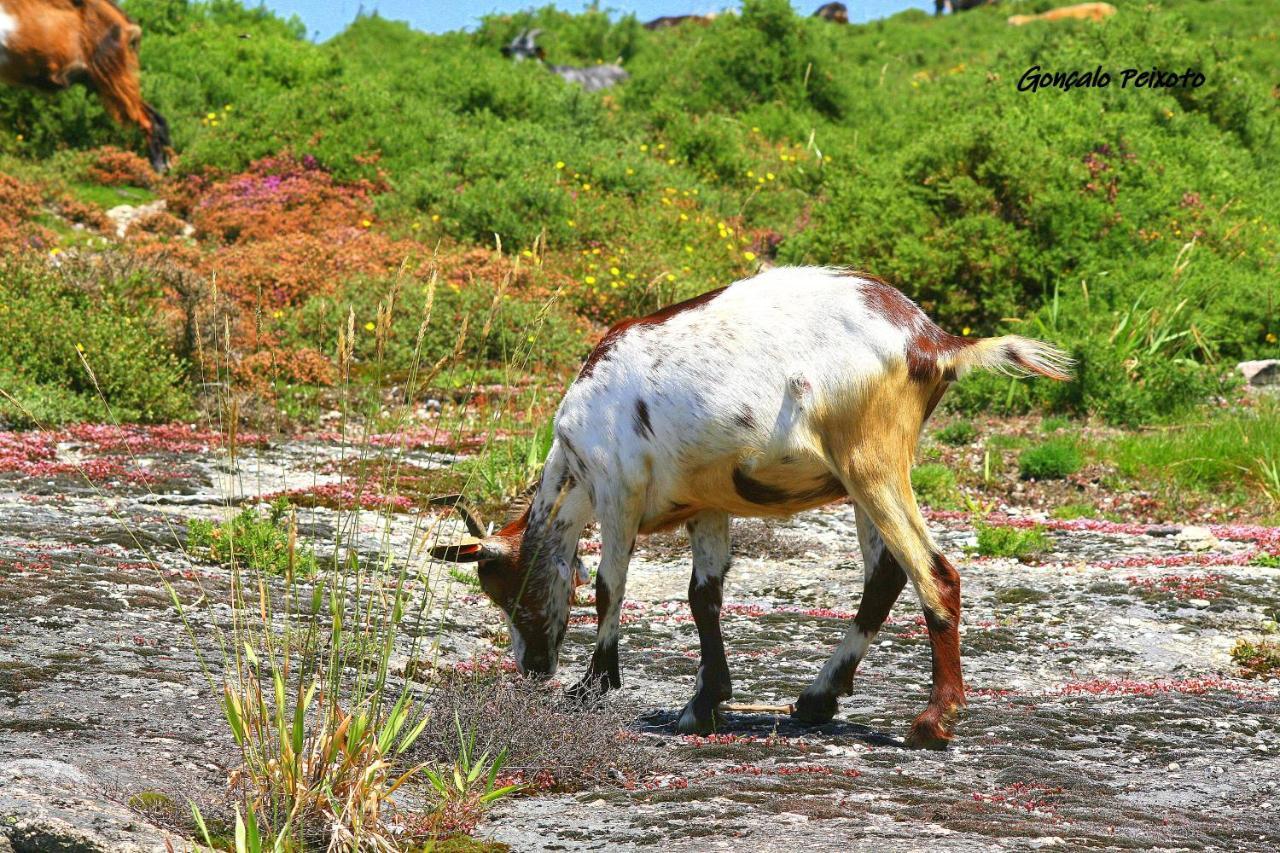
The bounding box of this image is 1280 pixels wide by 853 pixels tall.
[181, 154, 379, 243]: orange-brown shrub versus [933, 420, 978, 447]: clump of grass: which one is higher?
[181, 154, 379, 243]: orange-brown shrub

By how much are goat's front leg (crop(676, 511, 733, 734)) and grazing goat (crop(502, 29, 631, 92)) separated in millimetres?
26382

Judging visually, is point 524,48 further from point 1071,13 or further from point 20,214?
point 1071,13

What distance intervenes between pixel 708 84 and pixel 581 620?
2090 centimetres

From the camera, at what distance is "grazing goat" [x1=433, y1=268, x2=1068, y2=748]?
551cm

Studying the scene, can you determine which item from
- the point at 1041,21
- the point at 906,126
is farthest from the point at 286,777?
the point at 1041,21

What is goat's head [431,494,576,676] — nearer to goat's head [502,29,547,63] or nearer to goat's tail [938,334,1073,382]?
goat's tail [938,334,1073,382]

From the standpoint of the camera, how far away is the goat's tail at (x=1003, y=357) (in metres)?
5.66

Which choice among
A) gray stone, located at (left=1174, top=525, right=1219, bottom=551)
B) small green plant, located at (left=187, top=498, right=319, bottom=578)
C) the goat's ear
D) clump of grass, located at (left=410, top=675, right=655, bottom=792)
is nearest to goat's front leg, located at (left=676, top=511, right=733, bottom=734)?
clump of grass, located at (left=410, top=675, right=655, bottom=792)

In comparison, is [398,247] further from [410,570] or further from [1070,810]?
[1070,810]

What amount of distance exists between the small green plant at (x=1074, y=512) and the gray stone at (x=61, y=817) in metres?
8.99

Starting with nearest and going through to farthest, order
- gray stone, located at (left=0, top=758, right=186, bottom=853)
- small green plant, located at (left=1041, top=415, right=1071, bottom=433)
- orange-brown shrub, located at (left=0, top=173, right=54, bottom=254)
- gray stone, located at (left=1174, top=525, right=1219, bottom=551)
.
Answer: gray stone, located at (left=0, top=758, right=186, bottom=853) < gray stone, located at (left=1174, top=525, right=1219, bottom=551) < small green plant, located at (left=1041, top=415, right=1071, bottom=433) < orange-brown shrub, located at (left=0, top=173, right=54, bottom=254)

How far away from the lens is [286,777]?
4.03 m

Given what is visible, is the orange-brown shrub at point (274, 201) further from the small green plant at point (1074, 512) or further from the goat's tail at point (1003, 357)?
the goat's tail at point (1003, 357)

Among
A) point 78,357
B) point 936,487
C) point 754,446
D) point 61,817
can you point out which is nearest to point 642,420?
point 754,446
